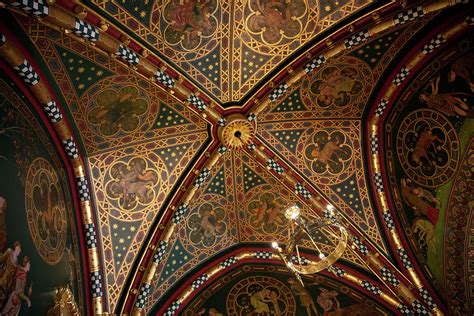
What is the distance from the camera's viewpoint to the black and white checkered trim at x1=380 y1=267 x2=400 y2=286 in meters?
11.3

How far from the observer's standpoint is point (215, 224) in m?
12.6

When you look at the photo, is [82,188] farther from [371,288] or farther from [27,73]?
[371,288]

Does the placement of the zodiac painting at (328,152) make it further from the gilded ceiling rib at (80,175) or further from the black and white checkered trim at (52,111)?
the black and white checkered trim at (52,111)

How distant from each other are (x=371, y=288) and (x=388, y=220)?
1689 millimetres

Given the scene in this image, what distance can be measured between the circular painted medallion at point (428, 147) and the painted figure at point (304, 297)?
386 centimetres

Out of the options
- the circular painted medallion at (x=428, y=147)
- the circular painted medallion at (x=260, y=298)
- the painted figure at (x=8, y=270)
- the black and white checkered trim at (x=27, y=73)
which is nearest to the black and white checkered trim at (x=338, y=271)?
the circular painted medallion at (x=260, y=298)

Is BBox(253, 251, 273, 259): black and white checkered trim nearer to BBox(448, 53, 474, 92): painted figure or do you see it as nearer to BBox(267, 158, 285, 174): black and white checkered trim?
Answer: BBox(267, 158, 285, 174): black and white checkered trim

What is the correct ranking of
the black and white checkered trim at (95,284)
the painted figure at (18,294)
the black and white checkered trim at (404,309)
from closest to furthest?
the painted figure at (18,294) → the black and white checkered trim at (95,284) → the black and white checkered trim at (404,309)

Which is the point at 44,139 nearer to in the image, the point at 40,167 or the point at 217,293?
the point at 40,167

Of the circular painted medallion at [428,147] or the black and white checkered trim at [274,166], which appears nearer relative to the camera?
the circular painted medallion at [428,147]

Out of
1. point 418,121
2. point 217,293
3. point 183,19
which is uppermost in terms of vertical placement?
point 183,19

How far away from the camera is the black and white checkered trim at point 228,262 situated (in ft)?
42.2

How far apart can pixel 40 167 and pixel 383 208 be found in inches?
287

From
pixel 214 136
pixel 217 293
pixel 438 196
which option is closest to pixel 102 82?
pixel 214 136
